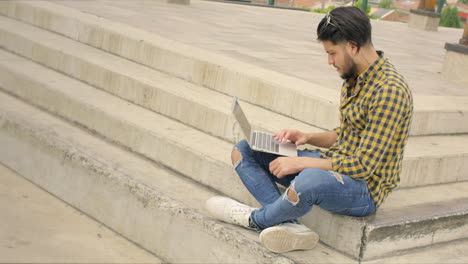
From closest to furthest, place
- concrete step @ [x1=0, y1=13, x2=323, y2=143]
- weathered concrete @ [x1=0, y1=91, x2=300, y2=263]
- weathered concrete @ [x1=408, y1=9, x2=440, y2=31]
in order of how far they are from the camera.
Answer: weathered concrete @ [x1=0, y1=91, x2=300, y2=263] → concrete step @ [x1=0, y1=13, x2=323, y2=143] → weathered concrete @ [x1=408, y1=9, x2=440, y2=31]

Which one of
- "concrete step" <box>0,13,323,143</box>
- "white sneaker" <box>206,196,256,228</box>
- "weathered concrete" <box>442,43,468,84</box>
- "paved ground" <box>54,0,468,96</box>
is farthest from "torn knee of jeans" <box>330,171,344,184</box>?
"weathered concrete" <box>442,43,468,84</box>

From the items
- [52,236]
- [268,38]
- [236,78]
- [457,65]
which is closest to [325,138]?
[236,78]

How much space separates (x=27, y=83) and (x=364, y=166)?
3.81 metres

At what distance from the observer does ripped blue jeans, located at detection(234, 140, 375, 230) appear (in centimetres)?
348

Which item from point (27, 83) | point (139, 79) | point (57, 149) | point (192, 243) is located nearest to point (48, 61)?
point (27, 83)

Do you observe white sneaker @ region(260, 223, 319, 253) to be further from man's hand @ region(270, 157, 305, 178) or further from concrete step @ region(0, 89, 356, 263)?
man's hand @ region(270, 157, 305, 178)

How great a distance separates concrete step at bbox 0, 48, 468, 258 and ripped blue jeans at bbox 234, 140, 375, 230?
0.58ft

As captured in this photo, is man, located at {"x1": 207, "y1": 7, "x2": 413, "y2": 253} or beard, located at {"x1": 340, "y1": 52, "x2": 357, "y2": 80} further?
beard, located at {"x1": 340, "y1": 52, "x2": 357, "y2": 80}

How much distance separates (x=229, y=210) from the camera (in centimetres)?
398

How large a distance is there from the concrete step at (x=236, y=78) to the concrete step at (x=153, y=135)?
0.59m

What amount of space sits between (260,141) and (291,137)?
0.83ft

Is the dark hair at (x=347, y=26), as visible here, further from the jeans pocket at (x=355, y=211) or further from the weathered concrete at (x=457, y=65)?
the weathered concrete at (x=457, y=65)

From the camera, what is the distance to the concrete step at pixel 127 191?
3.93 meters

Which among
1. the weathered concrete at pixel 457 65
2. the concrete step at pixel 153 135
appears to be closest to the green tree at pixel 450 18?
the weathered concrete at pixel 457 65
